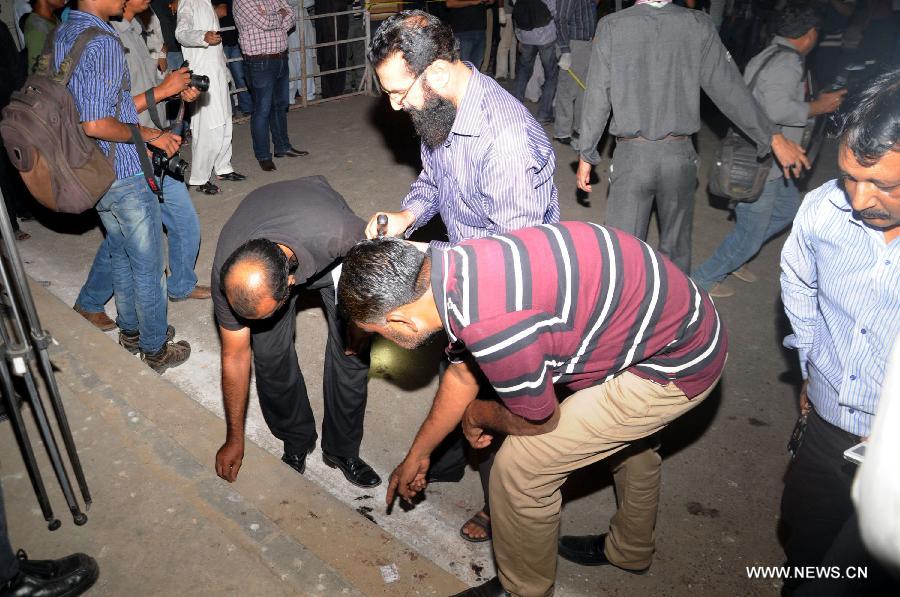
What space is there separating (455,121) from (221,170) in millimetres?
4687

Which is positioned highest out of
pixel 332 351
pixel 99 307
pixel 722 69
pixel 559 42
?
pixel 722 69

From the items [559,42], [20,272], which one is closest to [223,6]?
[559,42]

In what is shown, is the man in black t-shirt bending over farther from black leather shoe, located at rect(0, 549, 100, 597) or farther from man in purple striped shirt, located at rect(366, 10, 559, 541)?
black leather shoe, located at rect(0, 549, 100, 597)

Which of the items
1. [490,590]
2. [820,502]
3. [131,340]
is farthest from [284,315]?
[820,502]

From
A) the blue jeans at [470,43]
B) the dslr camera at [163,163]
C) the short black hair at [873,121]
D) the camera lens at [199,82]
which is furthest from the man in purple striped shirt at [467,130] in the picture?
the blue jeans at [470,43]

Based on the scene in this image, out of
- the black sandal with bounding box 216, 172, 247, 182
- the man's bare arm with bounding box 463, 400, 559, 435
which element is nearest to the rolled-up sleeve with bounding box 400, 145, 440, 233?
the man's bare arm with bounding box 463, 400, 559, 435

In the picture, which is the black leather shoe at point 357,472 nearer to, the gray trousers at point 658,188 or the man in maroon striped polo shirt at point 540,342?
the man in maroon striped polo shirt at point 540,342

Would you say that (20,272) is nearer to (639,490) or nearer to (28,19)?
(639,490)

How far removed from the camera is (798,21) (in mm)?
4277

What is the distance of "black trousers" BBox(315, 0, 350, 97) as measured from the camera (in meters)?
9.45

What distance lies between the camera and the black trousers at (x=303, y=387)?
3.17 m

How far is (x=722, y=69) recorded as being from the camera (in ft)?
13.3

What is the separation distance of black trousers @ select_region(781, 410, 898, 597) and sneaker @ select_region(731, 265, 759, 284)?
321 cm

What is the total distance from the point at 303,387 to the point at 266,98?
14.4 ft
